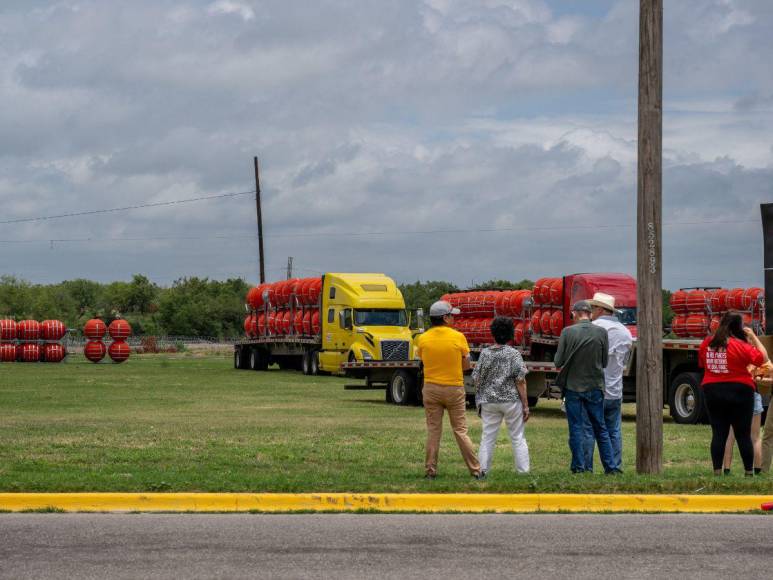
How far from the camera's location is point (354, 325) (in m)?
40.8

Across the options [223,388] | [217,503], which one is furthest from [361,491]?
[223,388]

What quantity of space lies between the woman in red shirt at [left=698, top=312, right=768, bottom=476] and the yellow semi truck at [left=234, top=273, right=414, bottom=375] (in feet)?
77.4

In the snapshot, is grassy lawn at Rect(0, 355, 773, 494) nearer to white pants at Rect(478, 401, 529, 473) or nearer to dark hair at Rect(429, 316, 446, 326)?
white pants at Rect(478, 401, 529, 473)

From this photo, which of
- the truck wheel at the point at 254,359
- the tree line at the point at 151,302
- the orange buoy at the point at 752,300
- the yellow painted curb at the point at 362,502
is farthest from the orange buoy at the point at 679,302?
the tree line at the point at 151,302

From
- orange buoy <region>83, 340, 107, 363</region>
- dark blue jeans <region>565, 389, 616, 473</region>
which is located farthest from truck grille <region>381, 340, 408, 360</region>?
orange buoy <region>83, 340, 107, 363</region>

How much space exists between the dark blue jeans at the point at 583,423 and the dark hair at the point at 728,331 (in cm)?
124

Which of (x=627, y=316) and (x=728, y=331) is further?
(x=627, y=316)

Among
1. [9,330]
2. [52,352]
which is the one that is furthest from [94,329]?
[9,330]

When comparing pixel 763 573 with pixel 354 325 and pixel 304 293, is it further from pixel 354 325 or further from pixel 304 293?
pixel 304 293

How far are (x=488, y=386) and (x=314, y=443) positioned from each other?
549 centimetres

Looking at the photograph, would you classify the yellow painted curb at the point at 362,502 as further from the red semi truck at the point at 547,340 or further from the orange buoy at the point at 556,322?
the orange buoy at the point at 556,322

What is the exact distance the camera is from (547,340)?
37438mm

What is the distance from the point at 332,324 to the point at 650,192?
1233 inches

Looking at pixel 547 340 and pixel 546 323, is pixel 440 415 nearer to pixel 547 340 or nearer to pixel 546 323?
pixel 547 340
